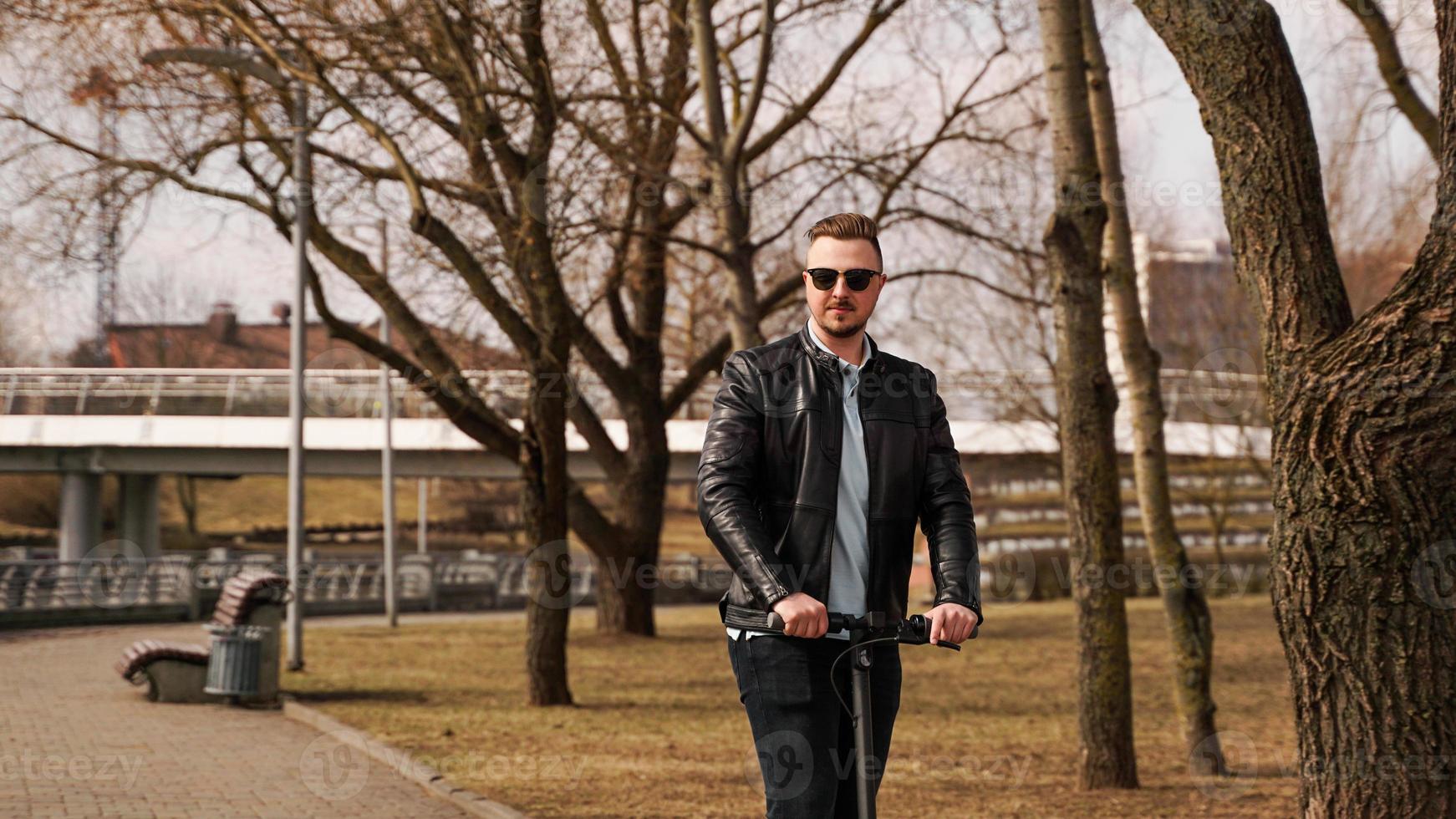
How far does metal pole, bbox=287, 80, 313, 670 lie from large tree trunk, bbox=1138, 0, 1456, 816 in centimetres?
1219

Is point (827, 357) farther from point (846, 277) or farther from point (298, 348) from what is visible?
point (298, 348)

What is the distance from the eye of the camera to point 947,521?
3.76 metres

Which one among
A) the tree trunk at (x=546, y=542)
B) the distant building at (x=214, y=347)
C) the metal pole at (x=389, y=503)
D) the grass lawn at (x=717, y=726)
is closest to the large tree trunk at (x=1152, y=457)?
the grass lawn at (x=717, y=726)

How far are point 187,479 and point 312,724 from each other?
5079 centimetres

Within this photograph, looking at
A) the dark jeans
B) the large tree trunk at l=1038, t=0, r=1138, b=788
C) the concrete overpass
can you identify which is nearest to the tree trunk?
the large tree trunk at l=1038, t=0, r=1138, b=788

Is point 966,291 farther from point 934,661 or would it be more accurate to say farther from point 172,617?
point 172,617

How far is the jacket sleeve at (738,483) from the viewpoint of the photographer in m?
3.47

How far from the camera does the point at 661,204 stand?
64.6ft

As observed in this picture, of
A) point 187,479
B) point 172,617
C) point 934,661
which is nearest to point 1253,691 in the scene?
point 934,661

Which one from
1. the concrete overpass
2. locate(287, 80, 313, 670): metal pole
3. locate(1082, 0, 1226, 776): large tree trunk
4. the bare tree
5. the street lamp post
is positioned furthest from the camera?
the concrete overpass

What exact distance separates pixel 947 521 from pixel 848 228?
2.55ft

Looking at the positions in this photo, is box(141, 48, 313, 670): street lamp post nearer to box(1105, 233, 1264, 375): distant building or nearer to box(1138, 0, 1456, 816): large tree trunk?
box(1138, 0, 1456, 816): large tree trunk

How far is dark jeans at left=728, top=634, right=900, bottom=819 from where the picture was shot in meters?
3.62

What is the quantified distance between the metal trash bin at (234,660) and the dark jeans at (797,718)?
1032 cm
